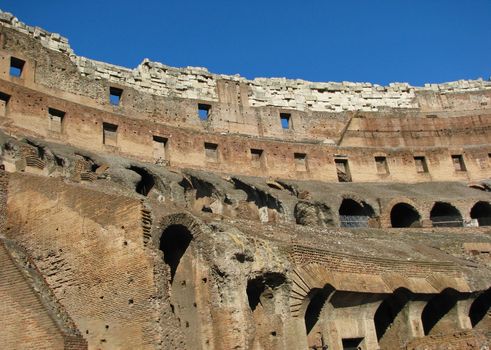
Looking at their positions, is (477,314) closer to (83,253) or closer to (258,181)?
(258,181)

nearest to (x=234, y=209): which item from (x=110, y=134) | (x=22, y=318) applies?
(x=110, y=134)

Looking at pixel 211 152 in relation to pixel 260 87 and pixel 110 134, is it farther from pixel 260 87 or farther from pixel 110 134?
pixel 260 87

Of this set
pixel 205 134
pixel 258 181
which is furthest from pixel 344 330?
pixel 205 134

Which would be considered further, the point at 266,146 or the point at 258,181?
the point at 266,146

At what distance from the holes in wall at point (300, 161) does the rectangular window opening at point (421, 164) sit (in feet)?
27.1

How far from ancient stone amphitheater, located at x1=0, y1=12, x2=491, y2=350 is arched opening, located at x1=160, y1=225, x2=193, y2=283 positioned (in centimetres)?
5

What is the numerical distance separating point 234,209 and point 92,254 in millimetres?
13552

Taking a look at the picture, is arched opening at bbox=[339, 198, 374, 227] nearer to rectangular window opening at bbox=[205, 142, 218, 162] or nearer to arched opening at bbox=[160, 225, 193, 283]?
rectangular window opening at bbox=[205, 142, 218, 162]

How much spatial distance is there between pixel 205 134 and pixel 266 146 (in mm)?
4113

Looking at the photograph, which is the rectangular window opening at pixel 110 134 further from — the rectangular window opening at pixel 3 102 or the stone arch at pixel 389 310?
the stone arch at pixel 389 310

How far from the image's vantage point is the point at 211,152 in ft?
110

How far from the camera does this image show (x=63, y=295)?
13.9m

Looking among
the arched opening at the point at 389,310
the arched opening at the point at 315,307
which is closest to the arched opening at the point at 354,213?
the arched opening at the point at 389,310

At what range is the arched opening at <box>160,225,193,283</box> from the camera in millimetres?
14680
